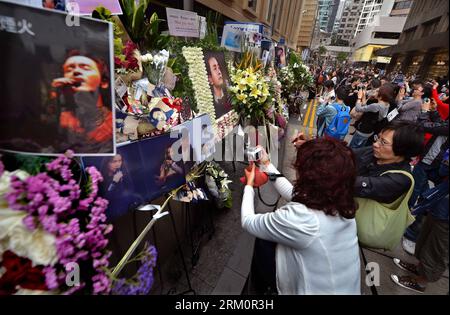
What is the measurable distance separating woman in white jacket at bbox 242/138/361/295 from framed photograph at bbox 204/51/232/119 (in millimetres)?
1770

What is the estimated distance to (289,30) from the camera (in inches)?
936

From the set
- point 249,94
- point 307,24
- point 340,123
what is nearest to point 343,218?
point 249,94

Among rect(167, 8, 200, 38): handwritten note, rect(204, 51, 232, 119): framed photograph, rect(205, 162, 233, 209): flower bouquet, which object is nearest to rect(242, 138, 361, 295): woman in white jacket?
rect(205, 162, 233, 209): flower bouquet

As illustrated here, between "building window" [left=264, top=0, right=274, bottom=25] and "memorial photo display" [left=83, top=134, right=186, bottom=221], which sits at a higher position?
"building window" [left=264, top=0, right=274, bottom=25]

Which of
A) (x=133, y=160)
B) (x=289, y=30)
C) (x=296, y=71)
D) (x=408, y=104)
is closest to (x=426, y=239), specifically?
(x=133, y=160)

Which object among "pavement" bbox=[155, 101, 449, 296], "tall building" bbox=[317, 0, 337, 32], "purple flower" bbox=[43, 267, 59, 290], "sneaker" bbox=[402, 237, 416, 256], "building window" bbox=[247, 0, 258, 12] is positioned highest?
"tall building" bbox=[317, 0, 337, 32]

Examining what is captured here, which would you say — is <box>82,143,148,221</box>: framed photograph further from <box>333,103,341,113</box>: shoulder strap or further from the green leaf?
<box>333,103,341,113</box>: shoulder strap

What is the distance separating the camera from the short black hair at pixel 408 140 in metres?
1.60

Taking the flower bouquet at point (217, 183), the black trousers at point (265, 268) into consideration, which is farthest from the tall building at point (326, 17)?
the black trousers at point (265, 268)

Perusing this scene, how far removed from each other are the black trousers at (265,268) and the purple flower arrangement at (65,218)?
3.23ft

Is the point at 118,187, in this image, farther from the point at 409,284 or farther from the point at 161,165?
the point at 409,284

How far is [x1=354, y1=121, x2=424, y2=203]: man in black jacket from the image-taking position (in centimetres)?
154

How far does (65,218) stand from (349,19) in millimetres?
125280
